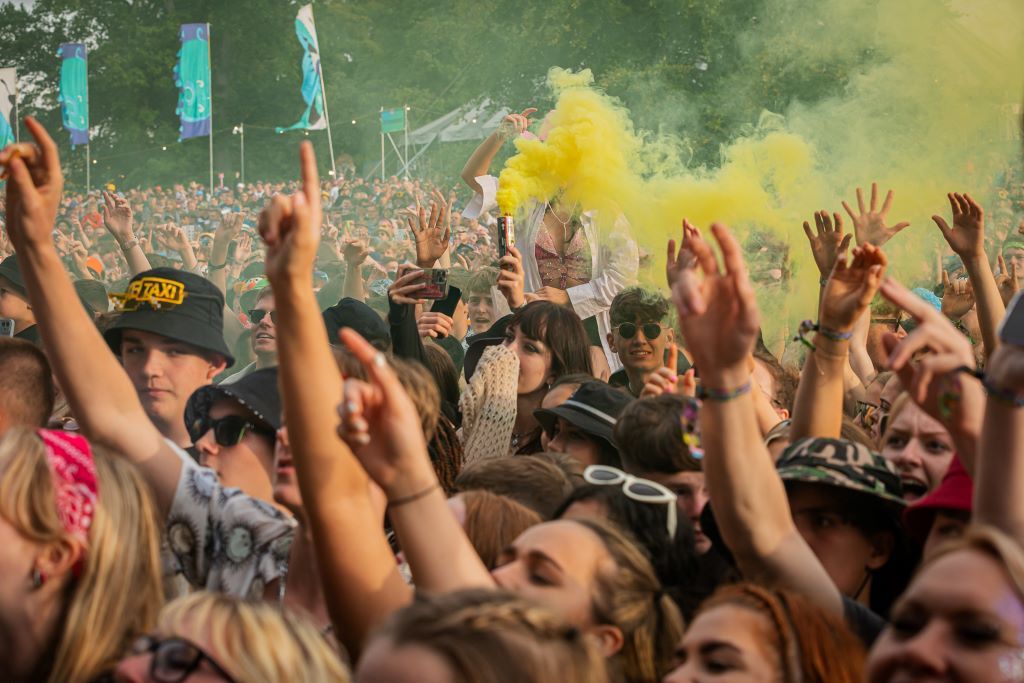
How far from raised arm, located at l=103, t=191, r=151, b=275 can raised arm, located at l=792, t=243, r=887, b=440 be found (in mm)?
4616

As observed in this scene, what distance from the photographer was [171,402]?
14.3ft

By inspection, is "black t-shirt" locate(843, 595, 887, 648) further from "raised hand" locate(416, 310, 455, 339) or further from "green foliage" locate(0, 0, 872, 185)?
"green foliage" locate(0, 0, 872, 185)

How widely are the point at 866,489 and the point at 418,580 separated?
1.20 m

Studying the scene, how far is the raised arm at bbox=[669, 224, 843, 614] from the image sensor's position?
2.66 meters

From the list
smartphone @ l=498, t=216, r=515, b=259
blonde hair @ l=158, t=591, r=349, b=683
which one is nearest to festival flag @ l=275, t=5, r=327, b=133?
smartphone @ l=498, t=216, r=515, b=259

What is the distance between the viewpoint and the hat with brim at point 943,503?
113 inches

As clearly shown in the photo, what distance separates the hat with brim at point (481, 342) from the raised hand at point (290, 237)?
3346 millimetres

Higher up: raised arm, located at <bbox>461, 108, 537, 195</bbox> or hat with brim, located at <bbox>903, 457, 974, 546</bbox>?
raised arm, located at <bbox>461, 108, 537, 195</bbox>

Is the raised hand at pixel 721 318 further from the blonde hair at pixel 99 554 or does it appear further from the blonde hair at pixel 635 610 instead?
the blonde hair at pixel 99 554

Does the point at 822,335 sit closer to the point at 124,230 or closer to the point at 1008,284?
the point at 1008,284

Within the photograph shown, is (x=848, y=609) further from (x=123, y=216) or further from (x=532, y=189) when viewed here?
(x=123, y=216)

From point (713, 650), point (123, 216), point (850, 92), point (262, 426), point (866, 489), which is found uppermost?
point (850, 92)

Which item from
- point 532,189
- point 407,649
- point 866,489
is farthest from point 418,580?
point 532,189

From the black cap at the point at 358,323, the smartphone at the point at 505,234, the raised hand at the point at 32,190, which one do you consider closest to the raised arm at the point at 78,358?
the raised hand at the point at 32,190
